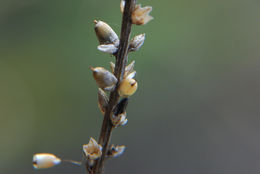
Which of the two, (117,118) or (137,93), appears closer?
(117,118)

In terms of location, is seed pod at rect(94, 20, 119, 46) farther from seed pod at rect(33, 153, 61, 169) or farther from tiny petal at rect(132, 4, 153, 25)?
seed pod at rect(33, 153, 61, 169)

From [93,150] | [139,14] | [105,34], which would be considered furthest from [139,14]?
[93,150]

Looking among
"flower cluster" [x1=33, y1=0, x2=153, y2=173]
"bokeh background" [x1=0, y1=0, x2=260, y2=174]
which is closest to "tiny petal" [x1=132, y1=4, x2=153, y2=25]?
"flower cluster" [x1=33, y1=0, x2=153, y2=173]

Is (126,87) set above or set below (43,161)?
above

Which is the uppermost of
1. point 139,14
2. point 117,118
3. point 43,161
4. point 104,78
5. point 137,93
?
point 139,14

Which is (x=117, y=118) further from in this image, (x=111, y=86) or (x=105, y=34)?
(x=105, y=34)

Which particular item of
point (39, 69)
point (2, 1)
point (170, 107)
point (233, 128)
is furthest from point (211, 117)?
point (2, 1)
